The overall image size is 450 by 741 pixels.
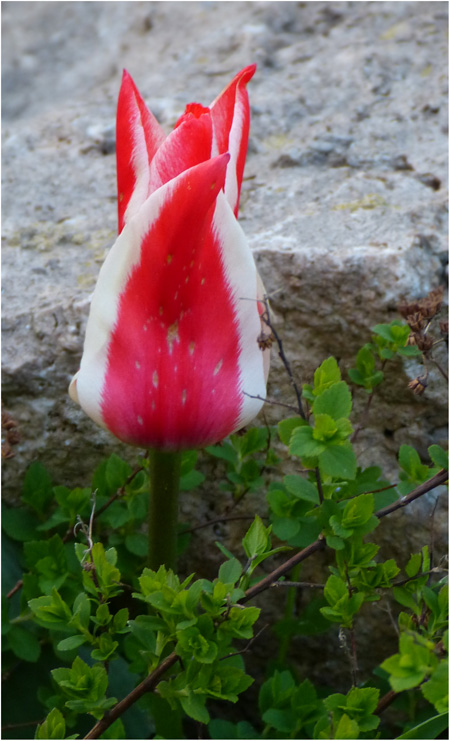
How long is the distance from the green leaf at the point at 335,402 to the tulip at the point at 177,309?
0.18 feet

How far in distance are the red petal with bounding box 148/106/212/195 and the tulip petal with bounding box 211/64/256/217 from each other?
1.3 inches

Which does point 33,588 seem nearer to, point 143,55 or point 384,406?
point 384,406

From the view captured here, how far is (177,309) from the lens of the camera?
63 cm

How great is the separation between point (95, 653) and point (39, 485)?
0.34m

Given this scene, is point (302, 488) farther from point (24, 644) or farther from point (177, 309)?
point (24, 644)

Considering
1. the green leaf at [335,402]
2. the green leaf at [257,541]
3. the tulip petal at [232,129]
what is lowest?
the green leaf at [257,541]

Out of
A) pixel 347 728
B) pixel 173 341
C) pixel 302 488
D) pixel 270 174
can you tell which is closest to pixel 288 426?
pixel 302 488

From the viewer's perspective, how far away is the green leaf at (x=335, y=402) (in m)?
0.69

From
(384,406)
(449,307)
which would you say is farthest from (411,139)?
(384,406)

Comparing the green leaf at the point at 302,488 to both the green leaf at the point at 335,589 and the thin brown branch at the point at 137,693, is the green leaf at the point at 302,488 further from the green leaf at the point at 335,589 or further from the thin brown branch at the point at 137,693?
the thin brown branch at the point at 137,693

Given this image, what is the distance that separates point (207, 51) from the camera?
1.57 metres

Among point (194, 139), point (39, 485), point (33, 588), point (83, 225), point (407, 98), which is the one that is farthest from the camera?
point (407, 98)

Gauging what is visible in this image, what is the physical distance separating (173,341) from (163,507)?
7.5 inches

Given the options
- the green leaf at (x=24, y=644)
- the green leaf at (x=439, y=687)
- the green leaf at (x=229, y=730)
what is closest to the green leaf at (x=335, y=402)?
the green leaf at (x=439, y=687)
